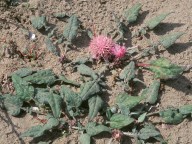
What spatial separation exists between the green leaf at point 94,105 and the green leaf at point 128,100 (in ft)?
0.41

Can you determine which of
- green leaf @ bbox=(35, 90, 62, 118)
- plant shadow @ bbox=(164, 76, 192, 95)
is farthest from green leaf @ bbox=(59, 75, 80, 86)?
plant shadow @ bbox=(164, 76, 192, 95)

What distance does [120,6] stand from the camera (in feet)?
12.2

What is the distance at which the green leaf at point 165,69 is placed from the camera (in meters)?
3.21

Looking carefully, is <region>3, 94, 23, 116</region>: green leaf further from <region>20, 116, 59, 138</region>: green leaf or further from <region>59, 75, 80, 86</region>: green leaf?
<region>59, 75, 80, 86</region>: green leaf

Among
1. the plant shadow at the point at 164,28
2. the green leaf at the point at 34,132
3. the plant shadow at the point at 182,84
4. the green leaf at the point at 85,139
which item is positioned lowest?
the green leaf at the point at 85,139

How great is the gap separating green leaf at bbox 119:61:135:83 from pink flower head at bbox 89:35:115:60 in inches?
6.4

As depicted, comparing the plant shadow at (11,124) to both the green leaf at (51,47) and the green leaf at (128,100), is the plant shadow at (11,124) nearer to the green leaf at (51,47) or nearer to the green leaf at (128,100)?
the green leaf at (51,47)

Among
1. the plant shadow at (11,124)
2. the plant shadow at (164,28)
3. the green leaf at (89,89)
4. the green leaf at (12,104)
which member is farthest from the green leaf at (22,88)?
the plant shadow at (164,28)

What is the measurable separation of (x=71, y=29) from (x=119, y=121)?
84cm

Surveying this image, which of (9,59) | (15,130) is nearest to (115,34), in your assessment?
(9,59)

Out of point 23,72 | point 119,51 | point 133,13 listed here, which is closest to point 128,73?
point 119,51

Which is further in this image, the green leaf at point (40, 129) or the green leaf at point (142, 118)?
the green leaf at point (142, 118)

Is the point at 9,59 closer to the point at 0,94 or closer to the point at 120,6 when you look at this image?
the point at 0,94

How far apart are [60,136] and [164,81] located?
2.90ft
